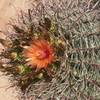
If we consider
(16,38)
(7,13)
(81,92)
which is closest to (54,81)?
(81,92)

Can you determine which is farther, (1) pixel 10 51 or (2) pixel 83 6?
(1) pixel 10 51

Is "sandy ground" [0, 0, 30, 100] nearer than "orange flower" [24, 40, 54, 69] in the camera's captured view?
No

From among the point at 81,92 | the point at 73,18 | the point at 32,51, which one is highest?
the point at 73,18

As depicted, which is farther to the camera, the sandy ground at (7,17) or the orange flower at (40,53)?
the sandy ground at (7,17)

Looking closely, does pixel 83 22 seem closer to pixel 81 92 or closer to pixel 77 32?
pixel 77 32
